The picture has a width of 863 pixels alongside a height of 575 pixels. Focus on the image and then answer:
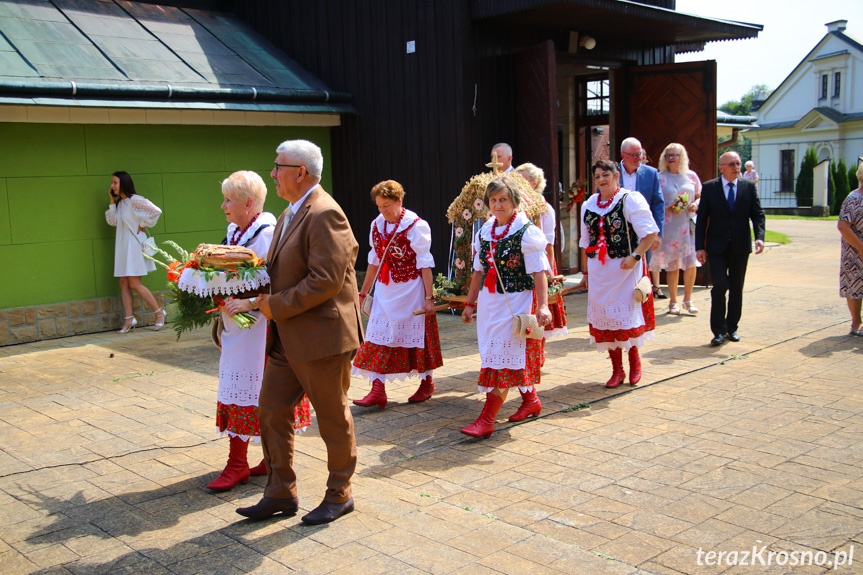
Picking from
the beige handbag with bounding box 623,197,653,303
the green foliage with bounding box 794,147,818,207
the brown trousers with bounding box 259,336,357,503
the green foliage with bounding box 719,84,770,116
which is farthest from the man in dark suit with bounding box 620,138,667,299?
the green foliage with bounding box 719,84,770,116

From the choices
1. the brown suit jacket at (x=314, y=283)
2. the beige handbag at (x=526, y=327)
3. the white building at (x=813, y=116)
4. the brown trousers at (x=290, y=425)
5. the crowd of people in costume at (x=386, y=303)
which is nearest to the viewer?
the brown suit jacket at (x=314, y=283)

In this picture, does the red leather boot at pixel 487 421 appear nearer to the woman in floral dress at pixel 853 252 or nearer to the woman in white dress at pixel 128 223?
the woman in floral dress at pixel 853 252

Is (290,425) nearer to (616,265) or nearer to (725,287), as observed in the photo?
(616,265)

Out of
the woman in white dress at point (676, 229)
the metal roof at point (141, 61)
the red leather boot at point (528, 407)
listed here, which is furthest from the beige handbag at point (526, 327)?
the metal roof at point (141, 61)

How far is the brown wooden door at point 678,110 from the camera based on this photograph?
1155 cm

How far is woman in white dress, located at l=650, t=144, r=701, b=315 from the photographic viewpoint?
10234mm

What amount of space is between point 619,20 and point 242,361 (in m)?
8.34

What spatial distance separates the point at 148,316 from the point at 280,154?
6.82 metres

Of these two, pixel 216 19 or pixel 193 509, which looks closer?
pixel 193 509

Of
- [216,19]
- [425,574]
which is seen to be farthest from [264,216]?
[216,19]

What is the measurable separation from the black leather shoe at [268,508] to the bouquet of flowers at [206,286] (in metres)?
0.93

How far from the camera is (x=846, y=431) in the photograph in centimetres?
544

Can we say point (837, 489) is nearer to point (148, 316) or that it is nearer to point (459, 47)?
point (459, 47)

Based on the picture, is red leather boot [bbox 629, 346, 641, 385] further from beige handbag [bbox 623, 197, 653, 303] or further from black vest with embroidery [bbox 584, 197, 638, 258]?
black vest with embroidery [bbox 584, 197, 638, 258]
